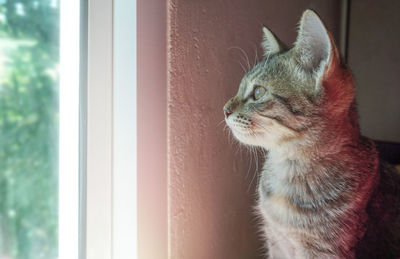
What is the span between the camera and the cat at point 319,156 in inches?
26.0

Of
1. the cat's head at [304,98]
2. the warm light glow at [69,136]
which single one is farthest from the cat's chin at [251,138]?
the warm light glow at [69,136]

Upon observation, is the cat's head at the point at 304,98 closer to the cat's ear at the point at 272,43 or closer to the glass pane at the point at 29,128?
the cat's ear at the point at 272,43

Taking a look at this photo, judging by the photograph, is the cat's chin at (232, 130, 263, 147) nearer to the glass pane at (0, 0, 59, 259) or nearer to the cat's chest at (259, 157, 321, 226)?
the cat's chest at (259, 157, 321, 226)

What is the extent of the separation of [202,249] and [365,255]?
39 cm

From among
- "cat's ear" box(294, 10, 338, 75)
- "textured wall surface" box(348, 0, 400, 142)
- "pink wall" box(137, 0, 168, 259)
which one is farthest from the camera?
"textured wall surface" box(348, 0, 400, 142)

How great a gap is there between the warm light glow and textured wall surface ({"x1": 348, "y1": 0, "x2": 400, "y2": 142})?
765 millimetres

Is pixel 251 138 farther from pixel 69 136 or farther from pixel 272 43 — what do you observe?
pixel 69 136

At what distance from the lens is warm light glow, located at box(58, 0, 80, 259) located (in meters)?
0.80

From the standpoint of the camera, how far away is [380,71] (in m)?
0.99

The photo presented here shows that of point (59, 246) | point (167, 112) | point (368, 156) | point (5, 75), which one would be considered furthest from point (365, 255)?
point (5, 75)

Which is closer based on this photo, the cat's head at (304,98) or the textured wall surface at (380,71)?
the cat's head at (304,98)

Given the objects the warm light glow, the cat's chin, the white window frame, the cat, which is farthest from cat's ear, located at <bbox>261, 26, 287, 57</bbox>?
the warm light glow

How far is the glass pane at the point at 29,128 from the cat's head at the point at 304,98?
44cm

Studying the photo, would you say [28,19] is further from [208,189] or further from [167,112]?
[208,189]
